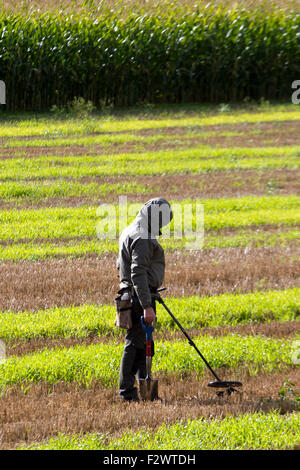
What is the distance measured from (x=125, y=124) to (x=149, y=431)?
52.7 feet

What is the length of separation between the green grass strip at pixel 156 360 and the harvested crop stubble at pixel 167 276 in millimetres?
1619

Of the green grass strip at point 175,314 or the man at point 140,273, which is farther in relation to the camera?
the green grass strip at point 175,314

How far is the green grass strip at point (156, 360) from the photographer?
7.12 metres

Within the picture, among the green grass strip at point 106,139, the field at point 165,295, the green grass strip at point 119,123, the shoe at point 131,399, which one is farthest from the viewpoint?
the green grass strip at point 119,123

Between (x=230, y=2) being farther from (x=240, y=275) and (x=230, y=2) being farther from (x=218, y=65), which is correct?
(x=240, y=275)

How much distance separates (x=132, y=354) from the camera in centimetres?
686

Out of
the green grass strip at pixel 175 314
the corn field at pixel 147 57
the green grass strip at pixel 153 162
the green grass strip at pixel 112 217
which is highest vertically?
the corn field at pixel 147 57

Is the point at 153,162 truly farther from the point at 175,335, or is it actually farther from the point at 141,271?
the point at 141,271

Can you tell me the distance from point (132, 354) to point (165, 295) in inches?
109

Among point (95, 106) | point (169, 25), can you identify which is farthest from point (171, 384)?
point (169, 25)

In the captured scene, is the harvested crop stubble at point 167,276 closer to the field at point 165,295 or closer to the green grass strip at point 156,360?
the field at point 165,295

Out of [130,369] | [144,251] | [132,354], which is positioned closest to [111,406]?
[130,369]

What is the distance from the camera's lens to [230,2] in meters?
27.8

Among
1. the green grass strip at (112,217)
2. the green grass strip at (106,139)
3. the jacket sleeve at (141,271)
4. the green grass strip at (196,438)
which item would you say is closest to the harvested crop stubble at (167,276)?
the green grass strip at (112,217)
